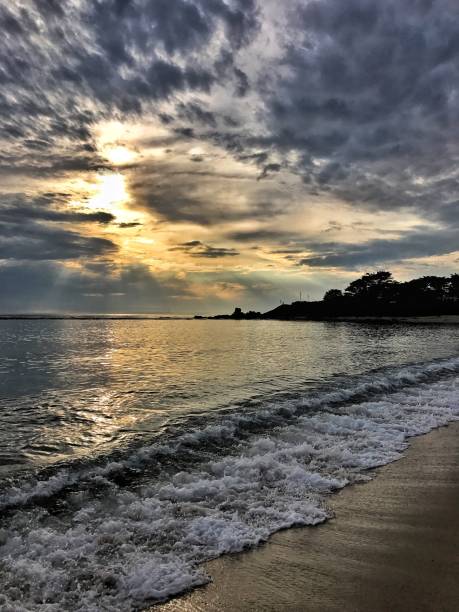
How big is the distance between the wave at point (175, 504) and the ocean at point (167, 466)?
0.02 m

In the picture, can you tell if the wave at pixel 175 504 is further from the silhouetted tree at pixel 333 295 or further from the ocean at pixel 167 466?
the silhouetted tree at pixel 333 295

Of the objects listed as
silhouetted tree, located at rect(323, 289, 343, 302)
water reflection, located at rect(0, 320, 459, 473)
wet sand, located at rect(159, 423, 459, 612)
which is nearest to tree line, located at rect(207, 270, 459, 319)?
silhouetted tree, located at rect(323, 289, 343, 302)

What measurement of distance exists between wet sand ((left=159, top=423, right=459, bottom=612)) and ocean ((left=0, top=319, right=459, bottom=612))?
0.29 m

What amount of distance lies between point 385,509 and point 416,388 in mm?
11880

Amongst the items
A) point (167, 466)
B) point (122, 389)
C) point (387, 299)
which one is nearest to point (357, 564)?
point (167, 466)

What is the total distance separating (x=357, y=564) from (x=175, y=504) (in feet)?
9.17

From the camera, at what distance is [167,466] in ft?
26.6

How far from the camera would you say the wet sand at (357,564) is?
3.98 meters

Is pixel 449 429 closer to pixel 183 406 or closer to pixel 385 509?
pixel 385 509

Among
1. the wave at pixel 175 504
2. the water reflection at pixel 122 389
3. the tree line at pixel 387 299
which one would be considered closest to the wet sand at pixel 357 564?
the wave at pixel 175 504

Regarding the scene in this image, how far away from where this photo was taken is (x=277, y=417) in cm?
1205

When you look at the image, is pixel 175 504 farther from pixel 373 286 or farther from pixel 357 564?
pixel 373 286

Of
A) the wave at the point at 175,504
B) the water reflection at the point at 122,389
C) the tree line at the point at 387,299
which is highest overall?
the tree line at the point at 387,299

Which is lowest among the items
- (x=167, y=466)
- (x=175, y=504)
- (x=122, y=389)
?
(x=122, y=389)
